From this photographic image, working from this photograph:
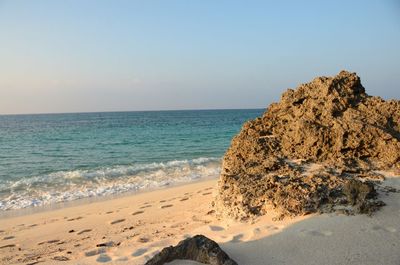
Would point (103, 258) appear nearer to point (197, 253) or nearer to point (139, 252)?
point (139, 252)

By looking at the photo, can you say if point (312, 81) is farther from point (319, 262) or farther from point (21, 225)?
point (21, 225)

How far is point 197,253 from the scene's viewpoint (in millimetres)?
3852

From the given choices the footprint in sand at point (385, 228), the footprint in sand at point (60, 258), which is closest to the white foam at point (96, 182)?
the footprint in sand at point (60, 258)

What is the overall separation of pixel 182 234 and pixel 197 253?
173 centimetres

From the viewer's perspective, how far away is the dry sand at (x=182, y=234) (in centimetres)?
398

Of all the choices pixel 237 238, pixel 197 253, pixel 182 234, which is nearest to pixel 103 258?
pixel 182 234

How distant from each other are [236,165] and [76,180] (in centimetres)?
745

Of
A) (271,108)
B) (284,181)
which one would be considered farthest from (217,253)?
(271,108)

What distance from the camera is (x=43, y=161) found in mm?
16562

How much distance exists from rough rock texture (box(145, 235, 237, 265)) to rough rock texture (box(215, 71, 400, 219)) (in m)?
1.44

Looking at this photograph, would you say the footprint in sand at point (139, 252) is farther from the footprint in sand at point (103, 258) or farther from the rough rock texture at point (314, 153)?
the rough rock texture at point (314, 153)

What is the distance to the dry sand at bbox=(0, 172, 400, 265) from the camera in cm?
398

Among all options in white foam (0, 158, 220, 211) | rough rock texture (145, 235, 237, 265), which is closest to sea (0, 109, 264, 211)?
white foam (0, 158, 220, 211)

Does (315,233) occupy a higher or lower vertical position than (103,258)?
higher
